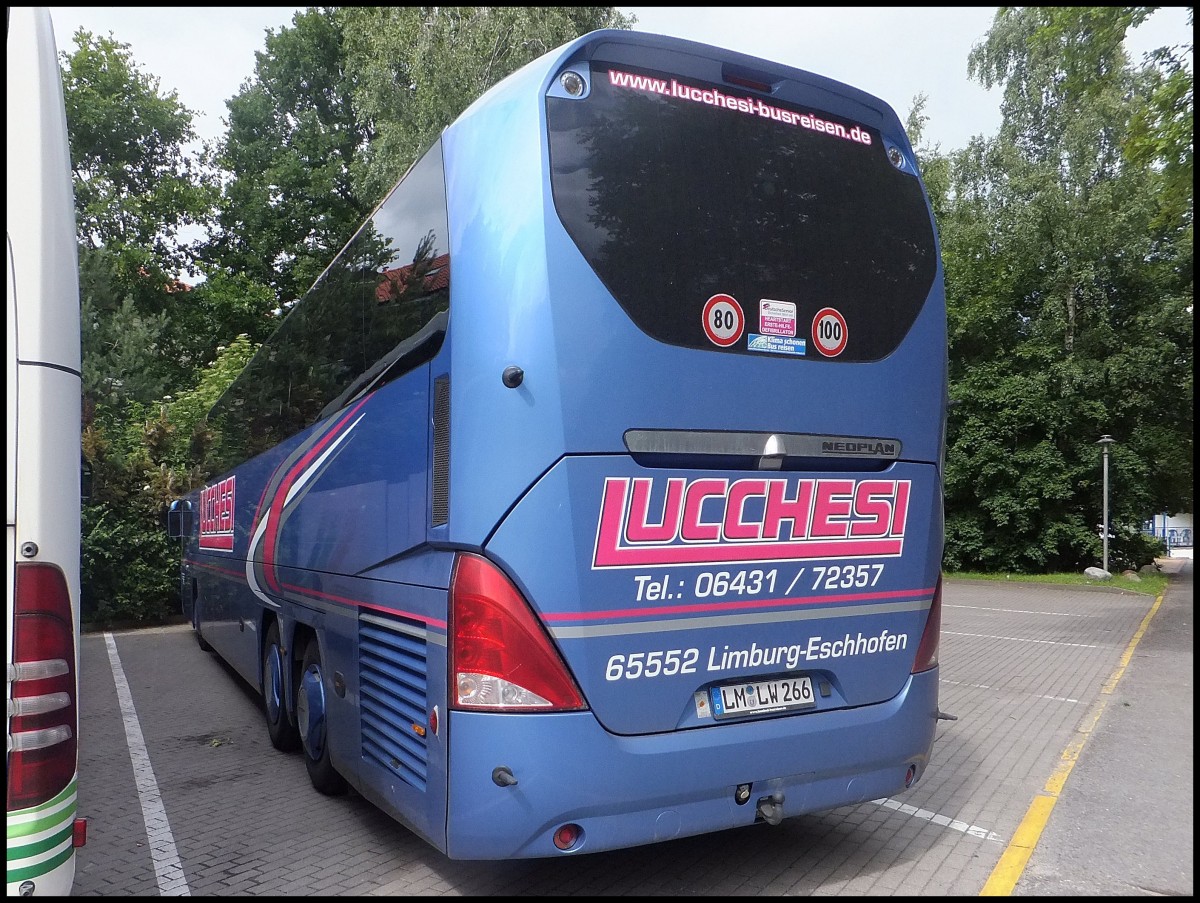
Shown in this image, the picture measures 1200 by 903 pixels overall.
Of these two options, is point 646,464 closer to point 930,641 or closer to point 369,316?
point 930,641

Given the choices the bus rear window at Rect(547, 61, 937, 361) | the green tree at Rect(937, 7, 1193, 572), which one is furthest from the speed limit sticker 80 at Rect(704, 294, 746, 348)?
the green tree at Rect(937, 7, 1193, 572)

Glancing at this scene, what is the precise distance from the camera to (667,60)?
13.8ft

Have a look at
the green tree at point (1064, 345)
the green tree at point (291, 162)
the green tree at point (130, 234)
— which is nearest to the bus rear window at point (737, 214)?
the green tree at point (130, 234)

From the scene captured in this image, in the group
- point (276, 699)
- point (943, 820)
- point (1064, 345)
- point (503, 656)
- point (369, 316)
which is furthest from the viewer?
point (1064, 345)

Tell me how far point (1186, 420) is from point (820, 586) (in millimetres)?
27703

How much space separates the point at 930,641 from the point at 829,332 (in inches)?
64.9

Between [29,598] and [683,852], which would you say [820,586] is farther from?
[29,598]

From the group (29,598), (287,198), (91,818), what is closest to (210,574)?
(91,818)

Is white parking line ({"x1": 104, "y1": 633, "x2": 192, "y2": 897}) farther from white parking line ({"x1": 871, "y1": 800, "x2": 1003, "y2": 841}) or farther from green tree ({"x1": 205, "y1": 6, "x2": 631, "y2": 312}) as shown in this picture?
green tree ({"x1": 205, "y1": 6, "x2": 631, "y2": 312})

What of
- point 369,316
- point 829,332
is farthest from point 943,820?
point 369,316

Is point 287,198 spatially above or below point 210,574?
above

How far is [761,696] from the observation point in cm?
419

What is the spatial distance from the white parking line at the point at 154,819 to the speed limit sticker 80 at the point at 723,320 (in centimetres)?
353

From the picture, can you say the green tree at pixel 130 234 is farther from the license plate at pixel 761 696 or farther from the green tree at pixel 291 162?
the license plate at pixel 761 696
